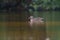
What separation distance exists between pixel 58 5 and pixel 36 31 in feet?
20.1

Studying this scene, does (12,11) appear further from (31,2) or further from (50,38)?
(50,38)

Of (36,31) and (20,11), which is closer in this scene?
(36,31)

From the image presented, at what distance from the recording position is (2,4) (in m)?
11.5

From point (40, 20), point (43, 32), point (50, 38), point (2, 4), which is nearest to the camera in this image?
point (50, 38)

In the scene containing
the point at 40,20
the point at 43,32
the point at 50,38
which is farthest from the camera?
the point at 40,20

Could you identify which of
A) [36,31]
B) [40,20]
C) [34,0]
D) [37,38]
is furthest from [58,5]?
[37,38]

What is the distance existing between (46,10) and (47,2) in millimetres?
385

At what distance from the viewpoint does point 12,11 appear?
11.6 m

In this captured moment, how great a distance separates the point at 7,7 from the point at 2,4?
278 millimetres

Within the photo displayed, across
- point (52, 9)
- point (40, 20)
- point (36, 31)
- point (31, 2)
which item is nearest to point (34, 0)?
point (31, 2)

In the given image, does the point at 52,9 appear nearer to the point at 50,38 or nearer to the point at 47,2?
the point at 47,2

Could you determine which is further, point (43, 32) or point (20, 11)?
point (20, 11)

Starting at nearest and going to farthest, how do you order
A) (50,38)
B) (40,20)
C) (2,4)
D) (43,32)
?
1. (50,38)
2. (43,32)
3. (40,20)
4. (2,4)

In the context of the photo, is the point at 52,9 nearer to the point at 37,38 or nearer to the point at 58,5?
the point at 58,5
